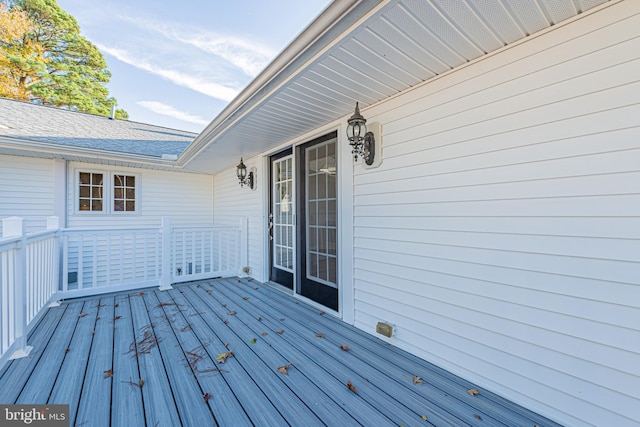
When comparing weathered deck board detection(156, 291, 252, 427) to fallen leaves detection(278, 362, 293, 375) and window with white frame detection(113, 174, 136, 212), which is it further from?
window with white frame detection(113, 174, 136, 212)

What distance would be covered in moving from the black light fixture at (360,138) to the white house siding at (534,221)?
309 mm

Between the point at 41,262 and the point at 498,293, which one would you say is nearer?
the point at 498,293

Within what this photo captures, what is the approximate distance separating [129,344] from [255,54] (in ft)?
22.0

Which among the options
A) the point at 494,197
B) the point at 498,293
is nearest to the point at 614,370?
the point at 498,293

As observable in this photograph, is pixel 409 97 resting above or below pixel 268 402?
above

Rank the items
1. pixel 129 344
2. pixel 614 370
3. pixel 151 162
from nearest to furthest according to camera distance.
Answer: pixel 614 370 → pixel 129 344 → pixel 151 162

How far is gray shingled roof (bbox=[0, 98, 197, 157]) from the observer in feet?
15.0

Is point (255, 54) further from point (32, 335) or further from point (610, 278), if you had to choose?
point (610, 278)

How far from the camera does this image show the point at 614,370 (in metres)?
1.34

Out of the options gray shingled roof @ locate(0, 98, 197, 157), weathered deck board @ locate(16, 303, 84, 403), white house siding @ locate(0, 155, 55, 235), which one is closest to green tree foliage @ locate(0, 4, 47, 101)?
gray shingled roof @ locate(0, 98, 197, 157)

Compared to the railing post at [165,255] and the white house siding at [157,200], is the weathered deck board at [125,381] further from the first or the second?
the white house siding at [157,200]

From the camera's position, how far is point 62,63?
35.9 ft

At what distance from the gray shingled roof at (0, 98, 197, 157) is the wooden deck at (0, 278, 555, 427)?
3.36m

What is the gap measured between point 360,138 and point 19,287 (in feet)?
10.8
